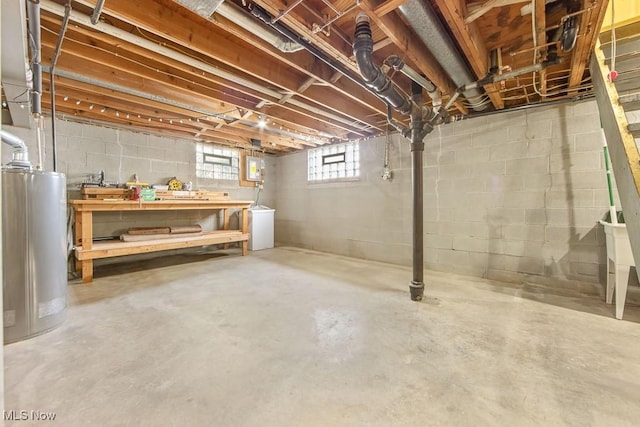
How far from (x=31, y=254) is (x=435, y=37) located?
331 centimetres

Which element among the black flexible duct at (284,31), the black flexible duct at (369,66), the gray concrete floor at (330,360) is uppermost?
the black flexible duct at (284,31)

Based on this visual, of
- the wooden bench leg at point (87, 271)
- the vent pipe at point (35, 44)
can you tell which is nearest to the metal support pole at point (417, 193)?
the vent pipe at point (35, 44)

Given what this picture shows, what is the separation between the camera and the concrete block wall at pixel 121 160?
3.87 meters

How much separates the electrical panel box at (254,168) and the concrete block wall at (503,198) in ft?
7.58

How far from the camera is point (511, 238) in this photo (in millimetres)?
3354

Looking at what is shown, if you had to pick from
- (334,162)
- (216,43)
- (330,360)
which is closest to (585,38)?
(216,43)

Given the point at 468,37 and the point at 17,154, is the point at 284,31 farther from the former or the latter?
the point at 17,154

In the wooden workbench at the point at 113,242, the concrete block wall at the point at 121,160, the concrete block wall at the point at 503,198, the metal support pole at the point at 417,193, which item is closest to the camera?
the metal support pole at the point at 417,193

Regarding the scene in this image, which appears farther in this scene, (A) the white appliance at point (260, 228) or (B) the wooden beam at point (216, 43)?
(A) the white appliance at point (260, 228)

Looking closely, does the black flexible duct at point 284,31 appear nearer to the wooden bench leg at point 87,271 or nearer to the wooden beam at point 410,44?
the wooden beam at point 410,44

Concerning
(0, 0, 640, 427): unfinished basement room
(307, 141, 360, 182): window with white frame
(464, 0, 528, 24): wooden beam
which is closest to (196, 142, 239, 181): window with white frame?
(0, 0, 640, 427): unfinished basement room

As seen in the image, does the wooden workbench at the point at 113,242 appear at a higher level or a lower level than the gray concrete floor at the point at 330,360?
higher

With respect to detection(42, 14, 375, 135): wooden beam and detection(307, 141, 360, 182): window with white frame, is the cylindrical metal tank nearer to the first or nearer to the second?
detection(42, 14, 375, 135): wooden beam

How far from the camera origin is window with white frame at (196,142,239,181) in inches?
206
